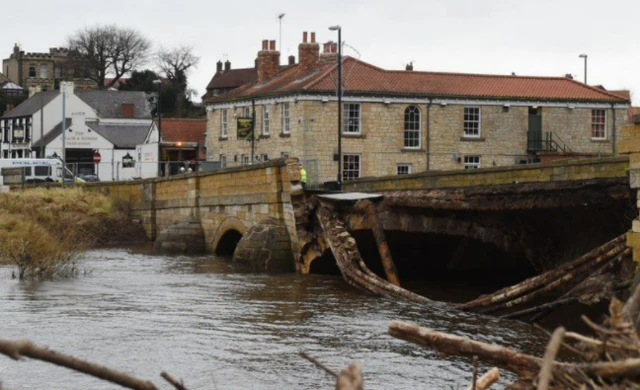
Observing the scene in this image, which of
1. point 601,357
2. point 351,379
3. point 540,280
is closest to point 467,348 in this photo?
point 601,357

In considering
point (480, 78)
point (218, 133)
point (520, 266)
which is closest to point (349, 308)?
point (520, 266)

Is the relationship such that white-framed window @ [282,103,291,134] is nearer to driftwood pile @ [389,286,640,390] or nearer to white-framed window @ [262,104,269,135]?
white-framed window @ [262,104,269,135]

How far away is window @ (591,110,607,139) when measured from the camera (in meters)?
55.7

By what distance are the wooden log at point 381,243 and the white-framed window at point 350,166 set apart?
2689cm

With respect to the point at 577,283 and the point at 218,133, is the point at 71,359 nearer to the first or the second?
the point at 577,283

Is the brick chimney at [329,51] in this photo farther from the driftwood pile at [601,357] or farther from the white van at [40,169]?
the driftwood pile at [601,357]

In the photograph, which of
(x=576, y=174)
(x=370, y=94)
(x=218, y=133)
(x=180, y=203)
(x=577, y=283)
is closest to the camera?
(x=577, y=283)

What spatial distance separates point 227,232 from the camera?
3612cm

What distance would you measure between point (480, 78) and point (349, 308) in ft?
120

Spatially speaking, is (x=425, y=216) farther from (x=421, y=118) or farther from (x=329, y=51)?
(x=329, y=51)

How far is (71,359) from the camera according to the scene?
3752 millimetres

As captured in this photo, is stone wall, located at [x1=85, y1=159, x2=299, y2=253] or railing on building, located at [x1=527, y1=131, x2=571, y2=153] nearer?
stone wall, located at [x1=85, y1=159, x2=299, y2=253]

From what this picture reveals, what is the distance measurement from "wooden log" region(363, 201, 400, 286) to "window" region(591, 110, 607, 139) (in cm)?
3318

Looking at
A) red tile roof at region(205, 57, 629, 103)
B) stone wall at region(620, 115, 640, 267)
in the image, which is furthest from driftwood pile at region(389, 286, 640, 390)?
red tile roof at region(205, 57, 629, 103)
